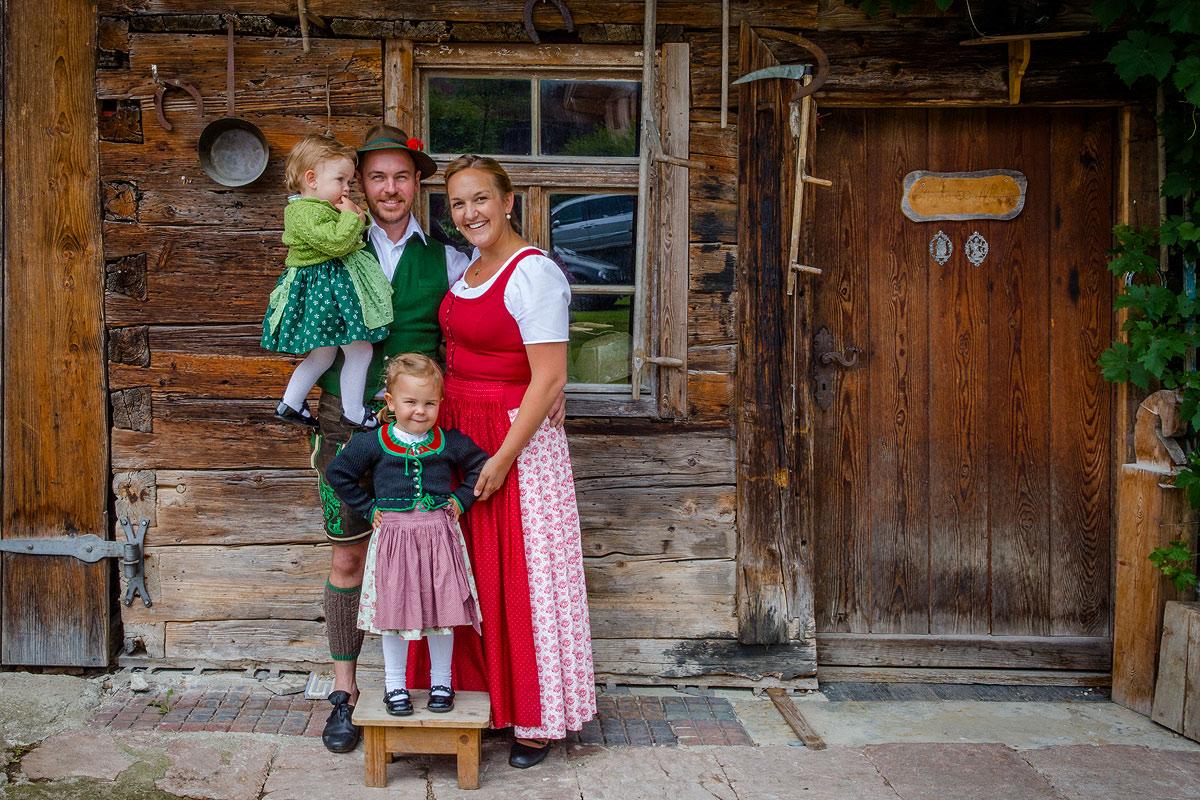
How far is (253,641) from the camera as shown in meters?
4.20

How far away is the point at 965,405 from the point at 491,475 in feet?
6.68

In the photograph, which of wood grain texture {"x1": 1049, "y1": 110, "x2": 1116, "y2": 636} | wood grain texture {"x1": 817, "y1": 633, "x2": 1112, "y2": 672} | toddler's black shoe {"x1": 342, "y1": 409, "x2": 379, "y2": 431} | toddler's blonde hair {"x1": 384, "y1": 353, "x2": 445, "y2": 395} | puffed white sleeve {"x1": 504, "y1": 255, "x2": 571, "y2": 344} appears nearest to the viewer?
toddler's blonde hair {"x1": 384, "y1": 353, "x2": 445, "y2": 395}

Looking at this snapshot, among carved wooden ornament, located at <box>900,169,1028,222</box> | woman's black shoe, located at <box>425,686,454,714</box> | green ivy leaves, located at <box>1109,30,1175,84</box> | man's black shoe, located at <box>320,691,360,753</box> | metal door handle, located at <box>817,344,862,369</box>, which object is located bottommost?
man's black shoe, located at <box>320,691,360,753</box>

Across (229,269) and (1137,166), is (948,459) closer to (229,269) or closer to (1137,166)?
(1137,166)

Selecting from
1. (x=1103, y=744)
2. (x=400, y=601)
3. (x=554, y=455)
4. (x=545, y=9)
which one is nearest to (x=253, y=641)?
(x=400, y=601)

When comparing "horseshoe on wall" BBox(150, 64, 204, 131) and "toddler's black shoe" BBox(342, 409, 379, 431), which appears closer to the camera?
"toddler's black shoe" BBox(342, 409, 379, 431)

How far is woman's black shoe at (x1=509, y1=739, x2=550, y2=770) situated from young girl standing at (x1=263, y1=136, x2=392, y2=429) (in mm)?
1110

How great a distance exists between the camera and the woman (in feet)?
11.1

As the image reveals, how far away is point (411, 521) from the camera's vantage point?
3318mm

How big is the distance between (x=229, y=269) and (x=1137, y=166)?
336 centimetres

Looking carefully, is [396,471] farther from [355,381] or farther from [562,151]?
[562,151]

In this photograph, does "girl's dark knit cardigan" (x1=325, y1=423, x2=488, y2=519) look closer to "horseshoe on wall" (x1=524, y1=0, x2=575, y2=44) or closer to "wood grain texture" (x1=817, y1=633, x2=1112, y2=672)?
"horseshoe on wall" (x1=524, y1=0, x2=575, y2=44)

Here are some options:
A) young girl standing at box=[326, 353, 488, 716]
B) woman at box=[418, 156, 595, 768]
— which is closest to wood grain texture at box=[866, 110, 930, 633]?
woman at box=[418, 156, 595, 768]

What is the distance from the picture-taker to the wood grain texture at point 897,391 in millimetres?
4320
